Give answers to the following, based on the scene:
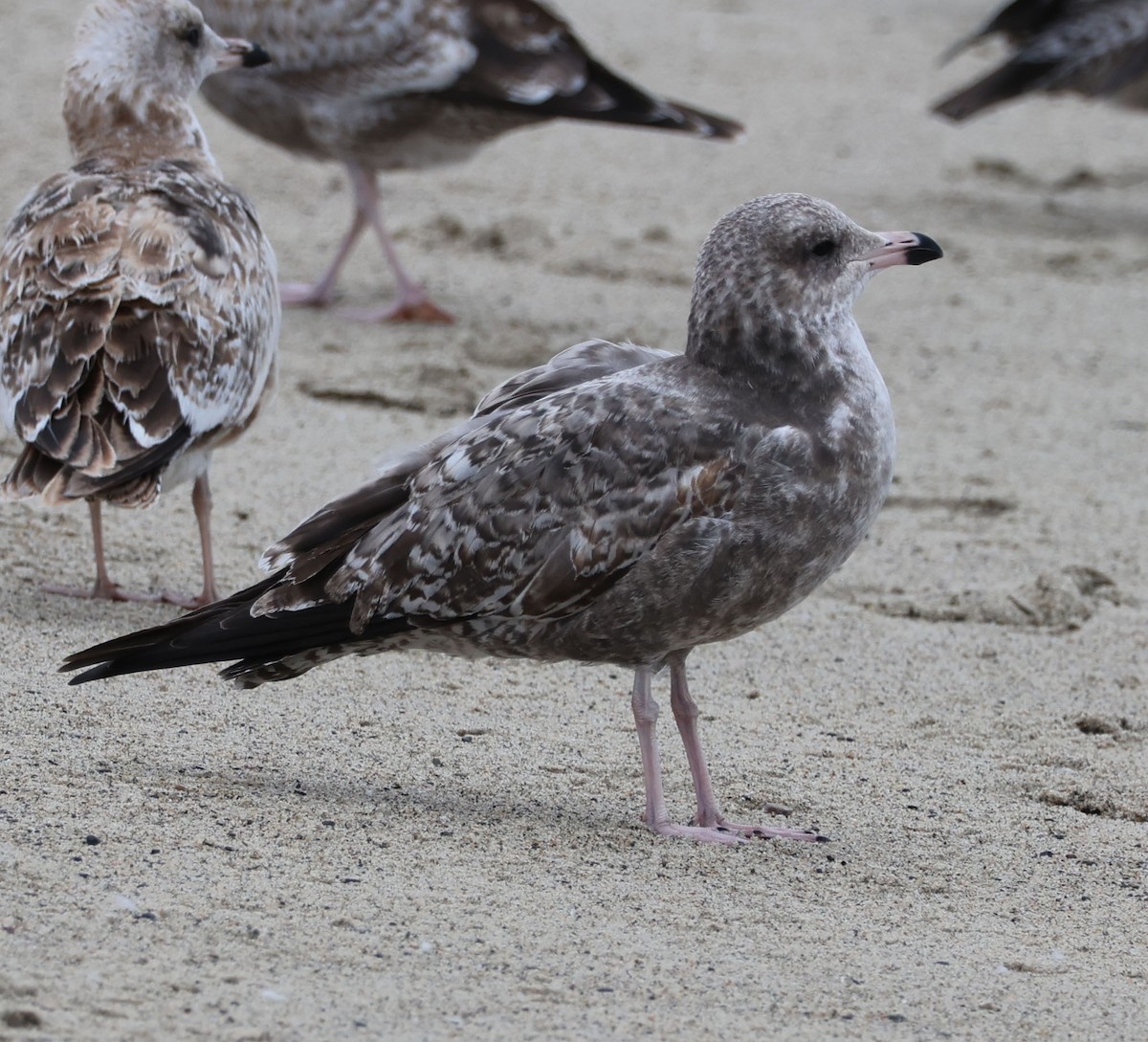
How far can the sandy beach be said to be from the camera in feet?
11.5

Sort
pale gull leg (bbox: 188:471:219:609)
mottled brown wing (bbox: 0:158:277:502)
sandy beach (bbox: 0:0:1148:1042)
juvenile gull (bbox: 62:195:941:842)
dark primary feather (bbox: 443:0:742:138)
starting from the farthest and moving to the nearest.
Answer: dark primary feather (bbox: 443:0:742:138)
pale gull leg (bbox: 188:471:219:609)
mottled brown wing (bbox: 0:158:277:502)
juvenile gull (bbox: 62:195:941:842)
sandy beach (bbox: 0:0:1148:1042)

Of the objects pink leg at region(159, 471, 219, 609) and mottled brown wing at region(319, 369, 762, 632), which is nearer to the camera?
mottled brown wing at region(319, 369, 762, 632)

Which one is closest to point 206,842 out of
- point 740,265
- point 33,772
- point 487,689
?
point 33,772

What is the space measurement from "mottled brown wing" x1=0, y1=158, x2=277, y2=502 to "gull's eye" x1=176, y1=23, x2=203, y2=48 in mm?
942

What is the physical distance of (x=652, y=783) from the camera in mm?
4402

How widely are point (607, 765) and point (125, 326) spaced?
1.83 metres

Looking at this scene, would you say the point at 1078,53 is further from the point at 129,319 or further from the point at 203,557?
the point at 129,319

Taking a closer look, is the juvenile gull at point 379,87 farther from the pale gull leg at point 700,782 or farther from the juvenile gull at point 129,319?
the pale gull leg at point 700,782

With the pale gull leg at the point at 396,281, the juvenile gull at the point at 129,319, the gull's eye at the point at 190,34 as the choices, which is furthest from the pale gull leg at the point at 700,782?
the pale gull leg at the point at 396,281

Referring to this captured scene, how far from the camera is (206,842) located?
3969mm

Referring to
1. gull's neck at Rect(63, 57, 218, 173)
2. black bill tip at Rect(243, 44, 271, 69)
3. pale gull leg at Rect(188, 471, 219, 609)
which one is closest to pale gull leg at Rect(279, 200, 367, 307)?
black bill tip at Rect(243, 44, 271, 69)

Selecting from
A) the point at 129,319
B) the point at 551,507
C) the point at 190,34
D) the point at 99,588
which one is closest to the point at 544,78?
the point at 190,34

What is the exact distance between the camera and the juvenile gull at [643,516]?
4.28m

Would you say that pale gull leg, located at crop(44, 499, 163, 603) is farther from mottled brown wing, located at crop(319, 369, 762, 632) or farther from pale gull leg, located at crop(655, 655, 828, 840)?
pale gull leg, located at crop(655, 655, 828, 840)
